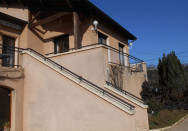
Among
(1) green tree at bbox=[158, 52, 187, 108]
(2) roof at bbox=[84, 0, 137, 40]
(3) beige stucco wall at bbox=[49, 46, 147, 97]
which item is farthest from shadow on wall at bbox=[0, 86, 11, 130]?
(1) green tree at bbox=[158, 52, 187, 108]

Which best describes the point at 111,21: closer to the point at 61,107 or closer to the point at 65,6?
the point at 65,6

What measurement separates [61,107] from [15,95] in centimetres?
228

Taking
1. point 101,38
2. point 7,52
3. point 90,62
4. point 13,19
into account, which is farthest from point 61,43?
point 90,62

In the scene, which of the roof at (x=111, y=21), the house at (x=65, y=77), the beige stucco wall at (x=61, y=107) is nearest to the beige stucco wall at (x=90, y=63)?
the house at (x=65, y=77)

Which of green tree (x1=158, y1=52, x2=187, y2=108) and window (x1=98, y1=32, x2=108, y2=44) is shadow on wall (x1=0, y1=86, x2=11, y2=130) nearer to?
window (x1=98, y1=32, x2=108, y2=44)

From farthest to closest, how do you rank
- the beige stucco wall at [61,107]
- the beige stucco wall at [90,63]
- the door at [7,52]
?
the door at [7,52] → the beige stucco wall at [90,63] → the beige stucco wall at [61,107]

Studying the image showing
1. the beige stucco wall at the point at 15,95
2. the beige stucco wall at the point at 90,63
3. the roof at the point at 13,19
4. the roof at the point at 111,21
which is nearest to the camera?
the beige stucco wall at the point at 15,95

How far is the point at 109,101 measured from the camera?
509 cm

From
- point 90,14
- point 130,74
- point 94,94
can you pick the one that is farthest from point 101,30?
point 94,94

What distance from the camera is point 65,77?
20.5 feet

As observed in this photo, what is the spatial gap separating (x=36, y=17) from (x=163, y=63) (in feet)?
30.5

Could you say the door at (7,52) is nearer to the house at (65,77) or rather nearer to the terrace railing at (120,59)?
the house at (65,77)

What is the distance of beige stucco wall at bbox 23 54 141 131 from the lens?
505 cm

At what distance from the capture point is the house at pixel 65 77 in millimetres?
5438
